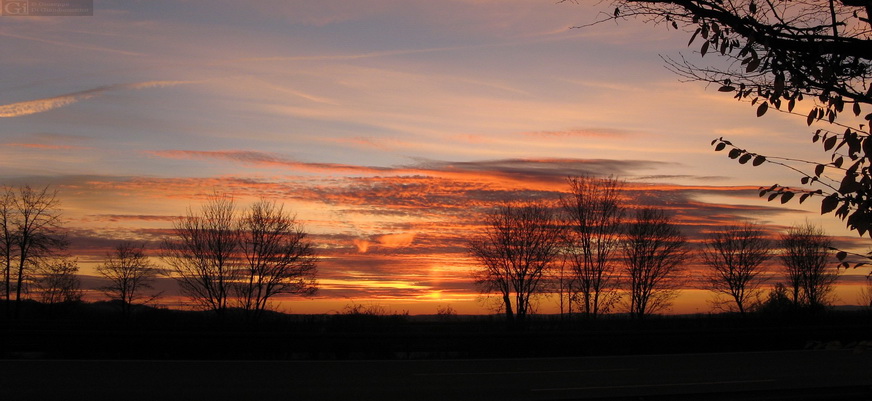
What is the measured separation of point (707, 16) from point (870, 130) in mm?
1850

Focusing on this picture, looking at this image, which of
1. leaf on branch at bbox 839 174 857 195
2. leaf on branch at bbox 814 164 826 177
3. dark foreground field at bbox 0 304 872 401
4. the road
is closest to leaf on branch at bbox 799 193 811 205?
leaf on branch at bbox 814 164 826 177

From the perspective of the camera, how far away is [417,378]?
49.2ft

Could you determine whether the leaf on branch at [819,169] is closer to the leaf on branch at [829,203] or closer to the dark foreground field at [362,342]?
the leaf on branch at [829,203]

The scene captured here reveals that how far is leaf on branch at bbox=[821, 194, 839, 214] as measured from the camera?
441 centimetres

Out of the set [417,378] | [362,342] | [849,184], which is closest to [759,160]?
[849,184]

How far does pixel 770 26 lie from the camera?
553 centimetres

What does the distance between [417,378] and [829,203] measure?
11707 mm

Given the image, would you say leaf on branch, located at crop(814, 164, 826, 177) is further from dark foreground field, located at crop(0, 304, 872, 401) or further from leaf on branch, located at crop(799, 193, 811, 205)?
dark foreground field, located at crop(0, 304, 872, 401)

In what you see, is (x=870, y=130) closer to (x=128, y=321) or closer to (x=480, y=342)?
(x=480, y=342)

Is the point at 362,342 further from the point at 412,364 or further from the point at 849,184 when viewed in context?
the point at 849,184

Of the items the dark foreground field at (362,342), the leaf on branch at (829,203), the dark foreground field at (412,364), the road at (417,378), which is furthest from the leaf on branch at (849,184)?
the dark foreground field at (362,342)

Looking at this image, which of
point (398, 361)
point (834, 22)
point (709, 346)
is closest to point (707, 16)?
point (834, 22)

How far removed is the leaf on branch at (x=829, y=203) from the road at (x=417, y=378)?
6550 millimetres

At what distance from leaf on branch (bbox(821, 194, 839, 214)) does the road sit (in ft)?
21.5
